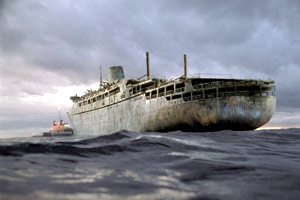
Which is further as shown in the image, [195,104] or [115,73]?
[115,73]

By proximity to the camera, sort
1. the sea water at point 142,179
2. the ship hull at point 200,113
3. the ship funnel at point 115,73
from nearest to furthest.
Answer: the sea water at point 142,179 → the ship hull at point 200,113 → the ship funnel at point 115,73

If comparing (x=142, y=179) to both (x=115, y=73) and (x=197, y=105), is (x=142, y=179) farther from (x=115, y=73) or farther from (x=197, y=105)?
(x=115, y=73)

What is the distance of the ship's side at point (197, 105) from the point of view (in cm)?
2680

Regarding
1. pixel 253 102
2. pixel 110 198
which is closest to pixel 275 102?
pixel 253 102

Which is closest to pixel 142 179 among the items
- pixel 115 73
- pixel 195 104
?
pixel 195 104

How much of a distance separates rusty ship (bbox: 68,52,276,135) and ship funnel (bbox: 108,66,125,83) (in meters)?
10.9

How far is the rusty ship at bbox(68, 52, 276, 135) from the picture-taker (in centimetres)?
2681

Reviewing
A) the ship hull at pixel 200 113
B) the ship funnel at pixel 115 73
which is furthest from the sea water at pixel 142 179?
the ship funnel at pixel 115 73

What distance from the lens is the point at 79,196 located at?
9.07 feet

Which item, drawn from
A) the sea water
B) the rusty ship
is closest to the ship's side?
the rusty ship

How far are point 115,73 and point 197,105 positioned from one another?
26.9 m

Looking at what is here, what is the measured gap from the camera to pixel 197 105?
27438 mm

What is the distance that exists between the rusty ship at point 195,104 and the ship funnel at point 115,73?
1093 centimetres

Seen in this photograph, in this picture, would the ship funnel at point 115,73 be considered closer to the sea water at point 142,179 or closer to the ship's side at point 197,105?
the ship's side at point 197,105
